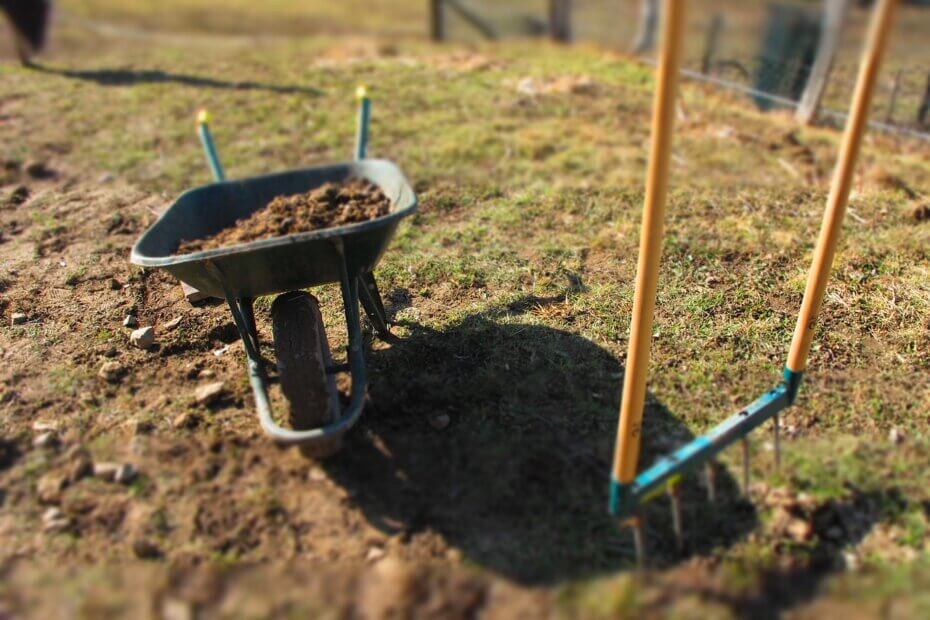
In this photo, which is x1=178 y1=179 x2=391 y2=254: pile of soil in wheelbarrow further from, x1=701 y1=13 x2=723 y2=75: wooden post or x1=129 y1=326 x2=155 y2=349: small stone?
x1=701 y1=13 x2=723 y2=75: wooden post

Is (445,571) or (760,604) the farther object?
(445,571)

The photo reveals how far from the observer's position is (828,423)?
3.15 m

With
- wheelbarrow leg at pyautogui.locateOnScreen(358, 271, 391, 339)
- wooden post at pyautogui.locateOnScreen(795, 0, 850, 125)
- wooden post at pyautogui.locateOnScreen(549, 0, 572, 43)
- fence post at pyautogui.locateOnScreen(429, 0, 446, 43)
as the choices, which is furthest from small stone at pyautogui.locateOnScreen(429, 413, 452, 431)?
fence post at pyautogui.locateOnScreen(429, 0, 446, 43)

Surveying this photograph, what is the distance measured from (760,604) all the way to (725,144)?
4.76 meters

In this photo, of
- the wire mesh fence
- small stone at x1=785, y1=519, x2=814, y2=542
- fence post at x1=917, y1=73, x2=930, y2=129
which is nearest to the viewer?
small stone at x1=785, y1=519, x2=814, y2=542

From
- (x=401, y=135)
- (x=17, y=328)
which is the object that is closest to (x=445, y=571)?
(x=17, y=328)

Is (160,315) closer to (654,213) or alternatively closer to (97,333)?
(97,333)

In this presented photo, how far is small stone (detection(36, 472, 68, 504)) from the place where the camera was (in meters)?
2.90

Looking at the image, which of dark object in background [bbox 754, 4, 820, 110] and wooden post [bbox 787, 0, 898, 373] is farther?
dark object in background [bbox 754, 4, 820, 110]

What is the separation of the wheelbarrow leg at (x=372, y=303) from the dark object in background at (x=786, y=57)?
18.0ft

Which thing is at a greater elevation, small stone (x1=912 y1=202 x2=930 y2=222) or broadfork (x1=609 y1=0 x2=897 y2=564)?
broadfork (x1=609 y1=0 x2=897 y2=564)

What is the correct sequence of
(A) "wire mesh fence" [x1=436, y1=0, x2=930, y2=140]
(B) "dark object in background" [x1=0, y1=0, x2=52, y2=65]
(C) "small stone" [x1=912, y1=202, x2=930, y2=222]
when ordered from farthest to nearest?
(B) "dark object in background" [x1=0, y1=0, x2=52, y2=65], (A) "wire mesh fence" [x1=436, y1=0, x2=930, y2=140], (C) "small stone" [x1=912, y1=202, x2=930, y2=222]

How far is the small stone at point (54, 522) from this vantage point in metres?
2.77

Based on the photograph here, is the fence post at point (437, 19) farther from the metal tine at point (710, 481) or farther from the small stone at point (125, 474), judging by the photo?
the metal tine at point (710, 481)
